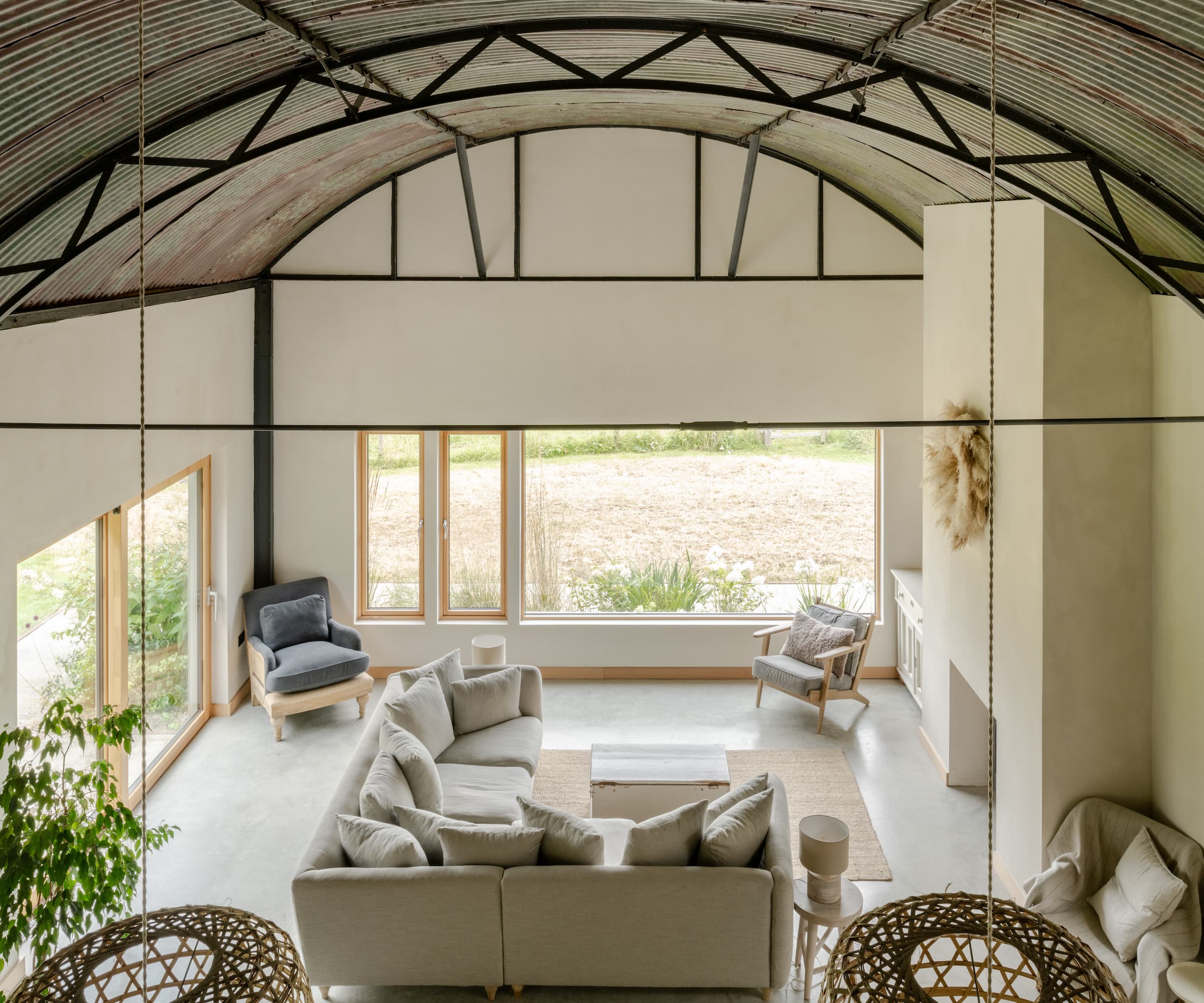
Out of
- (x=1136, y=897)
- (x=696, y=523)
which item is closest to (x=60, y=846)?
(x=1136, y=897)

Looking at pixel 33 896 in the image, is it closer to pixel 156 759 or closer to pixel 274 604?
pixel 156 759

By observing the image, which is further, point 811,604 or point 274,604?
point 811,604

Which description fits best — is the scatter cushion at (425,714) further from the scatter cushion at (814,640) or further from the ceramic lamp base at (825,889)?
the scatter cushion at (814,640)

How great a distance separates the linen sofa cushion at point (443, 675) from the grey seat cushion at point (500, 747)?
29 centimetres

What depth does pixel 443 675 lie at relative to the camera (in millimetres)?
7625

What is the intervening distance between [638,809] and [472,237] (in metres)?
5.16

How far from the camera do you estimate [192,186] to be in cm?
556

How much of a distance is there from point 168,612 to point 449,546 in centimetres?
270

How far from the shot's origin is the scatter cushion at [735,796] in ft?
18.4

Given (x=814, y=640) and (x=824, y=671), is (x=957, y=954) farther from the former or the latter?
(x=814, y=640)

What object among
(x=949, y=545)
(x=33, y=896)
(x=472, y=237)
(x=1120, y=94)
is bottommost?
(x=33, y=896)

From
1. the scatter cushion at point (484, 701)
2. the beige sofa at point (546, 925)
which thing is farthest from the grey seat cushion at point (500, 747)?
the beige sofa at point (546, 925)

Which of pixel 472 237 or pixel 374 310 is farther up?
pixel 472 237

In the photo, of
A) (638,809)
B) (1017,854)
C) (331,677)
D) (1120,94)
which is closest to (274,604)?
(331,677)
